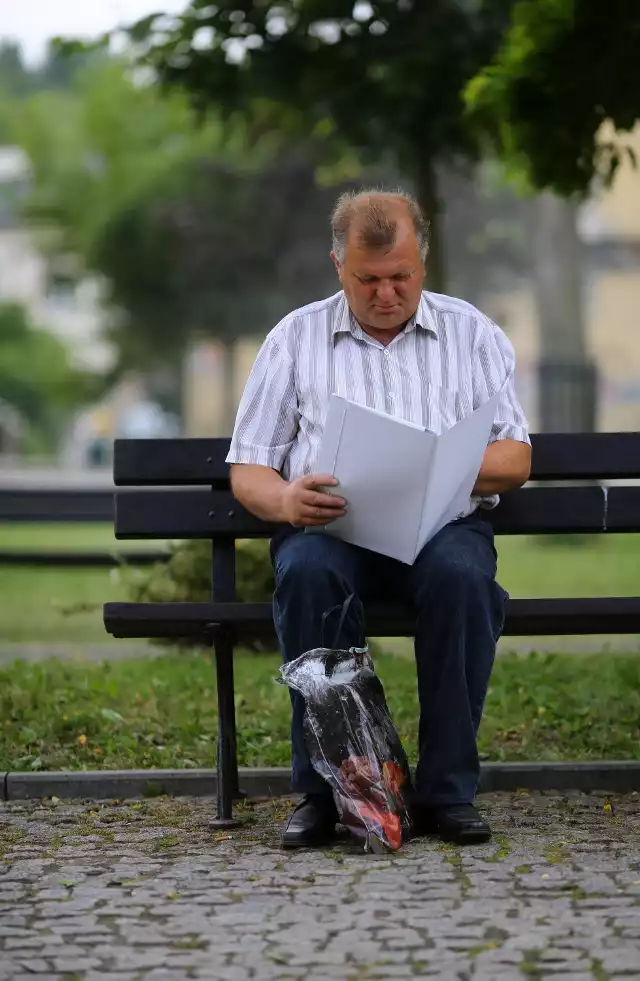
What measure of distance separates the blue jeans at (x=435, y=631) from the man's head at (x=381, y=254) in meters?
0.62

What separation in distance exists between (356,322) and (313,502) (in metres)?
0.64

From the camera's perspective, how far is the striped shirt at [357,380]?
4.69 m

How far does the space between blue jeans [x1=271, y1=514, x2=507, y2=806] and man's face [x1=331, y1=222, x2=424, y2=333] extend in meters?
0.60

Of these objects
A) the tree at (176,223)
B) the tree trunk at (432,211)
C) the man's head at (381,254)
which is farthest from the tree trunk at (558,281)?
the man's head at (381,254)

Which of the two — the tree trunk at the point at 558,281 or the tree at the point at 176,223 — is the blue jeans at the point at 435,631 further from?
the tree at the point at 176,223

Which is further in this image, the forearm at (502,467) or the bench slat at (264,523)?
the bench slat at (264,523)

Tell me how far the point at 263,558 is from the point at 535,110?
2.22 m

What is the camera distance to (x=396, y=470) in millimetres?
4242

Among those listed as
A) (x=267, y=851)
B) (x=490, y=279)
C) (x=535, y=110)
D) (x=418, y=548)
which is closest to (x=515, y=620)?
(x=418, y=548)

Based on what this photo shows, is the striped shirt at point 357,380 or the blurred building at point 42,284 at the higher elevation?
the blurred building at point 42,284

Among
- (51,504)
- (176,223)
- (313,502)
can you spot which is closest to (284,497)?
(313,502)

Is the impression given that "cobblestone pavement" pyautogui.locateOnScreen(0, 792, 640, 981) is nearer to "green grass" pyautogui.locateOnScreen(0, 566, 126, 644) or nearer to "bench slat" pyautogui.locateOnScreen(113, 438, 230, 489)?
"bench slat" pyautogui.locateOnScreen(113, 438, 230, 489)

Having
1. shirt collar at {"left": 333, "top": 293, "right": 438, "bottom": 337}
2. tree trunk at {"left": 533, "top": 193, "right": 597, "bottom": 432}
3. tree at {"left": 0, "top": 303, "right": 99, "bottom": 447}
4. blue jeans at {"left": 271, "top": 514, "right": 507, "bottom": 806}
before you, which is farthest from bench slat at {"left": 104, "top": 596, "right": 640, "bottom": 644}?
tree at {"left": 0, "top": 303, "right": 99, "bottom": 447}

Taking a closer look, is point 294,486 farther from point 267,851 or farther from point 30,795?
point 30,795
